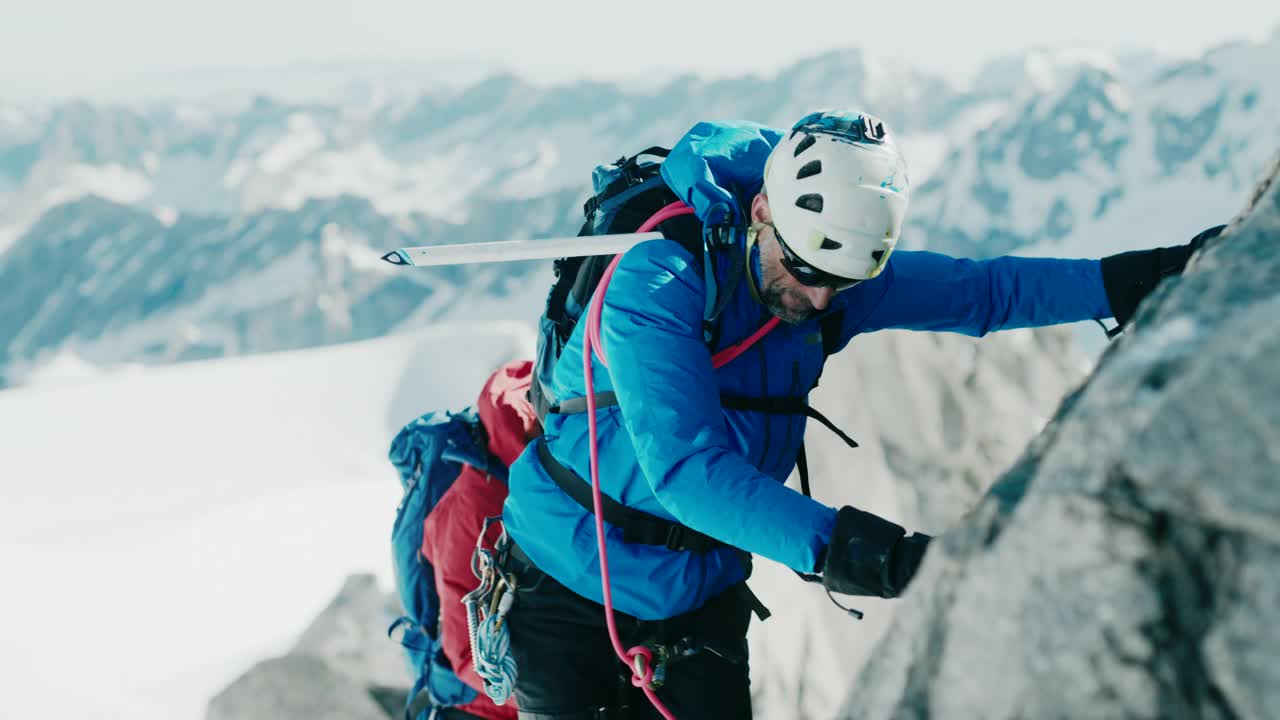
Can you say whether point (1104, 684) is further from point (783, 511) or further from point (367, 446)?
point (367, 446)

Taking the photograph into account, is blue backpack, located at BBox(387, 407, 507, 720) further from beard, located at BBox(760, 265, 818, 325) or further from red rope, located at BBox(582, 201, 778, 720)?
beard, located at BBox(760, 265, 818, 325)

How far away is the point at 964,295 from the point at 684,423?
1.41 m

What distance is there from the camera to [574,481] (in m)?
3.22

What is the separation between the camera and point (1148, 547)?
4.32 ft

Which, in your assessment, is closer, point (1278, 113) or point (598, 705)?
point (598, 705)

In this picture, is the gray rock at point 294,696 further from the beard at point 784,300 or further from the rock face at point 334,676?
the beard at point 784,300

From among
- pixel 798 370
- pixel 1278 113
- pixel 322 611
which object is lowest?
pixel 1278 113

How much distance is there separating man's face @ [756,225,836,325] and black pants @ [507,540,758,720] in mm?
1208

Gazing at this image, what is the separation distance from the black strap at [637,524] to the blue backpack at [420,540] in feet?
5.14

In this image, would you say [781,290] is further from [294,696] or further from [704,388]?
[294,696]

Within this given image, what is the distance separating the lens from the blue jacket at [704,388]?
2443 millimetres

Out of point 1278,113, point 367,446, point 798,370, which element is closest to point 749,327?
point 798,370

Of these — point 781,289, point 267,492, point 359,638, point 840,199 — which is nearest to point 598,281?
point 781,289

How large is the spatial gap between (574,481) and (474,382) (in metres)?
10.4
